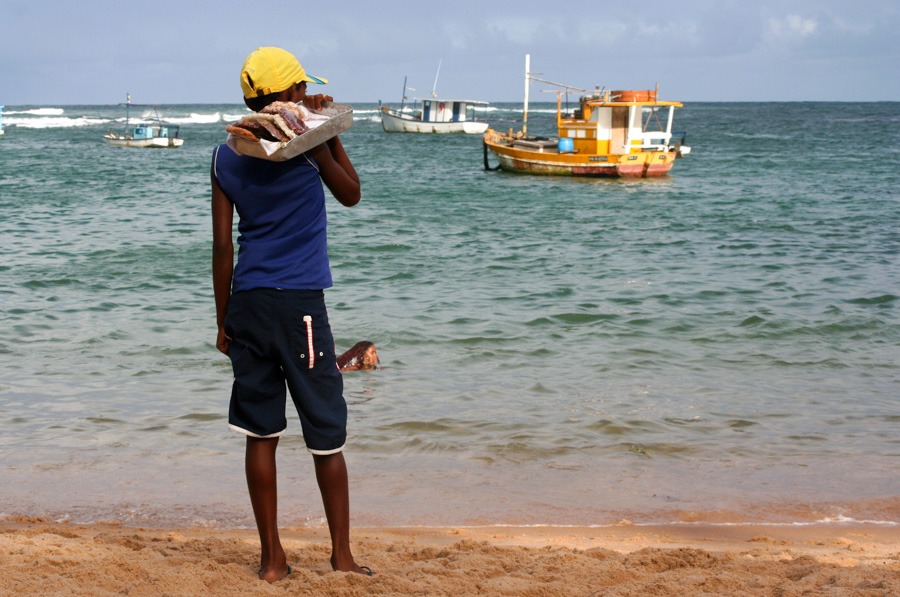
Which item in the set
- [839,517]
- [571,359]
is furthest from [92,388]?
[839,517]

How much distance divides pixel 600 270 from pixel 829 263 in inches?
122

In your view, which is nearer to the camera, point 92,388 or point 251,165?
point 251,165

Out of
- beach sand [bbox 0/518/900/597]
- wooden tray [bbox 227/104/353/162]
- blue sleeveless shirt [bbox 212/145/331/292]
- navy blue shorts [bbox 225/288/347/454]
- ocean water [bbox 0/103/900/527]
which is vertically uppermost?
wooden tray [bbox 227/104/353/162]

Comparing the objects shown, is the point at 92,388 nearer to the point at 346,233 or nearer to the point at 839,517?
the point at 839,517

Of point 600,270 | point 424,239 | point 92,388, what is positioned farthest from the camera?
point 424,239

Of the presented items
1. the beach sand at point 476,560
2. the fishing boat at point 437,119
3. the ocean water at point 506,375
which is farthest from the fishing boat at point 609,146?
the fishing boat at point 437,119

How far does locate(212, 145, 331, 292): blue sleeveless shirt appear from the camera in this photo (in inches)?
123

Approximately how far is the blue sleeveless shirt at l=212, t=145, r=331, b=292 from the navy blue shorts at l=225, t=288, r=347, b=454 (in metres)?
0.05

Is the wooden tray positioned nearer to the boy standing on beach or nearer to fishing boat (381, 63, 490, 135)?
the boy standing on beach

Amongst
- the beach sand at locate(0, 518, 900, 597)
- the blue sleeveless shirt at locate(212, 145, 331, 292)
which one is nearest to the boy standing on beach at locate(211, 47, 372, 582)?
the blue sleeveless shirt at locate(212, 145, 331, 292)

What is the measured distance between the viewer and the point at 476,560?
3719 millimetres

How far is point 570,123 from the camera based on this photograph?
2939 cm

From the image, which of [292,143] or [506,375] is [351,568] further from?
[506,375]

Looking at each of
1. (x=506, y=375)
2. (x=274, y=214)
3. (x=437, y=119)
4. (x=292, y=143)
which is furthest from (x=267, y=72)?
(x=437, y=119)
